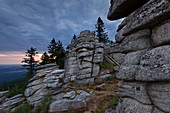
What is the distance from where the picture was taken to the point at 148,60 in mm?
3219

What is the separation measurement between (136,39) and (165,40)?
1279 millimetres

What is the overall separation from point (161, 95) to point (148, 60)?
5.12ft

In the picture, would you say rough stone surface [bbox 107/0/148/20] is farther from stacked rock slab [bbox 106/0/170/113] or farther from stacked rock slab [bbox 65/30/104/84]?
stacked rock slab [bbox 65/30/104/84]

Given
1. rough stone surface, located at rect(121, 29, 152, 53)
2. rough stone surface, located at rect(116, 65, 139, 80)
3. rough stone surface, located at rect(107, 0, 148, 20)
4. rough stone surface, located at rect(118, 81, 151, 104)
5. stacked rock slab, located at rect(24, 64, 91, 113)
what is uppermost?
rough stone surface, located at rect(107, 0, 148, 20)

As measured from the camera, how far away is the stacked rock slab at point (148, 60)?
2775mm

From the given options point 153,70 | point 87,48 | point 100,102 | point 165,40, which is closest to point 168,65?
point 153,70

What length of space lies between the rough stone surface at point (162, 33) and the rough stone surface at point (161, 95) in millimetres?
1851

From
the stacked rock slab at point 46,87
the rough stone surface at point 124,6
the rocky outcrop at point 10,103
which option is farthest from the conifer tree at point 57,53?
the rough stone surface at point 124,6

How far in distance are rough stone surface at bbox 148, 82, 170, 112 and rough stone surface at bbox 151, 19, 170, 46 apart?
72.9 inches

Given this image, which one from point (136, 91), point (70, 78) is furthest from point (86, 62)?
point (136, 91)

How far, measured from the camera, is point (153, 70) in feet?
9.66

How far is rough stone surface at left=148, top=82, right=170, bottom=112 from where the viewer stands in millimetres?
2693

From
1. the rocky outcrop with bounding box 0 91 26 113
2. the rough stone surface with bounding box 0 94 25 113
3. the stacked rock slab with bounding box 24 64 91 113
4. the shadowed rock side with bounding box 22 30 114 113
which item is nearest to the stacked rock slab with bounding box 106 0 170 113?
the shadowed rock side with bounding box 22 30 114 113

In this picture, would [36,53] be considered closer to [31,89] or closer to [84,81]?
[31,89]
